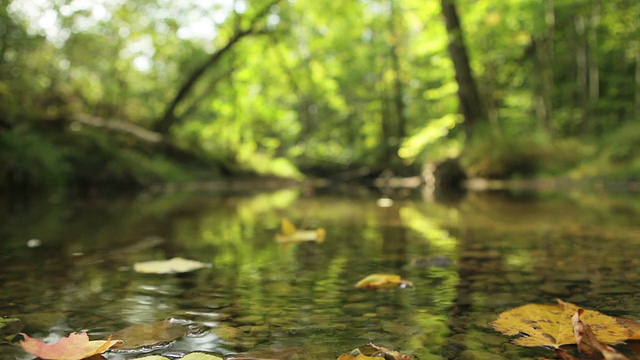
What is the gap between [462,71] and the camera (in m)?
12.4

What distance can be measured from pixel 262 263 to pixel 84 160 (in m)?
9.69

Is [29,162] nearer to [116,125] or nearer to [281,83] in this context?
[116,125]

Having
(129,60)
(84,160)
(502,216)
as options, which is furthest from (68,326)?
(129,60)

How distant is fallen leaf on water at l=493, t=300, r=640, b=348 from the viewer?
3.52 feet

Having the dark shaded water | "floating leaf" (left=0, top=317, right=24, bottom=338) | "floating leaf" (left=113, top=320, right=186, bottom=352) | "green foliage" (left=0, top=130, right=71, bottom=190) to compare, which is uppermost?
"green foliage" (left=0, top=130, right=71, bottom=190)

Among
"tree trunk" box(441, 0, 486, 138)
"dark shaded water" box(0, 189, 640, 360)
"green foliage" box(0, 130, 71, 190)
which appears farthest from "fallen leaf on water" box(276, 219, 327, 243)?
"tree trunk" box(441, 0, 486, 138)

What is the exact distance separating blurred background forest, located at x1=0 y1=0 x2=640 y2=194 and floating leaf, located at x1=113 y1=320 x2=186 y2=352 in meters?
7.45

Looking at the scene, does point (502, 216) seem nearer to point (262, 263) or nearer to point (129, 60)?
point (262, 263)

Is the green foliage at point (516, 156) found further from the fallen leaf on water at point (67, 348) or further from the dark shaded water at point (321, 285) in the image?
the fallen leaf on water at point (67, 348)

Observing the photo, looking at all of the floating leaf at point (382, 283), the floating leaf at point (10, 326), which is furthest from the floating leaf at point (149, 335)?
the floating leaf at point (382, 283)

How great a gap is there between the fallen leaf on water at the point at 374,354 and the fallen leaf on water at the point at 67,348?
0.45m

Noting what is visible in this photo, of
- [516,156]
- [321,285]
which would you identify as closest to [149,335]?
[321,285]

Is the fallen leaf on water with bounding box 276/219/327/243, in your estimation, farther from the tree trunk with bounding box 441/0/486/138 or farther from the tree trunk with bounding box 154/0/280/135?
the tree trunk with bounding box 154/0/280/135

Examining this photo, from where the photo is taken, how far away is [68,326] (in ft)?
4.20
